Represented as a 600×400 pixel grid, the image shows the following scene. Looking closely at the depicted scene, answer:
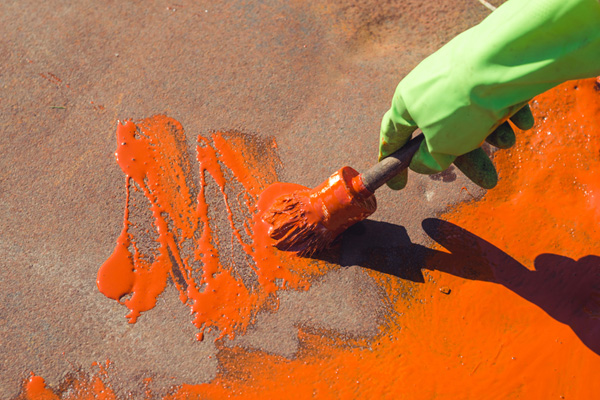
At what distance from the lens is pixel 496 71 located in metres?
2.48

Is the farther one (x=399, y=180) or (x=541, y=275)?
(x=541, y=275)

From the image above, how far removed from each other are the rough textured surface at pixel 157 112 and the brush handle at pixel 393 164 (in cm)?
82

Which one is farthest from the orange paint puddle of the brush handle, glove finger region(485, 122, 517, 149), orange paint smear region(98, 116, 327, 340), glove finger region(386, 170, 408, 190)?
glove finger region(485, 122, 517, 149)

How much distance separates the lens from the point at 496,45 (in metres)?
2.45

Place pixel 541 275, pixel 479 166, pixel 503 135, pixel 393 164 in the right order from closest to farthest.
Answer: pixel 503 135, pixel 479 166, pixel 393 164, pixel 541 275

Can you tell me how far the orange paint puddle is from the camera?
366 cm

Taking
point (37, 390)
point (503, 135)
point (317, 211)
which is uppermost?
point (503, 135)

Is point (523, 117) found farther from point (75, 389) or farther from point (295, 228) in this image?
point (75, 389)

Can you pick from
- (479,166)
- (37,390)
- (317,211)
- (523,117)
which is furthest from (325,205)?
(37,390)

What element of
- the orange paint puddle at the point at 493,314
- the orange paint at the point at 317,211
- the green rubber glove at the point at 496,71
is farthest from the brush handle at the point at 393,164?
the orange paint puddle at the point at 493,314

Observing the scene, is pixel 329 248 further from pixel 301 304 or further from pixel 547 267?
pixel 547 267

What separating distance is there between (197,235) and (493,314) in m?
2.61

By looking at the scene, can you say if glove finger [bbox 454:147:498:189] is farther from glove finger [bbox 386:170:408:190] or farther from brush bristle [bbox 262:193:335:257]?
brush bristle [bbox 262:193:335:257]

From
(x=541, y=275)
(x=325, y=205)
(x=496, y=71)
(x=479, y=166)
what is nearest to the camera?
(x=496, y=71)
